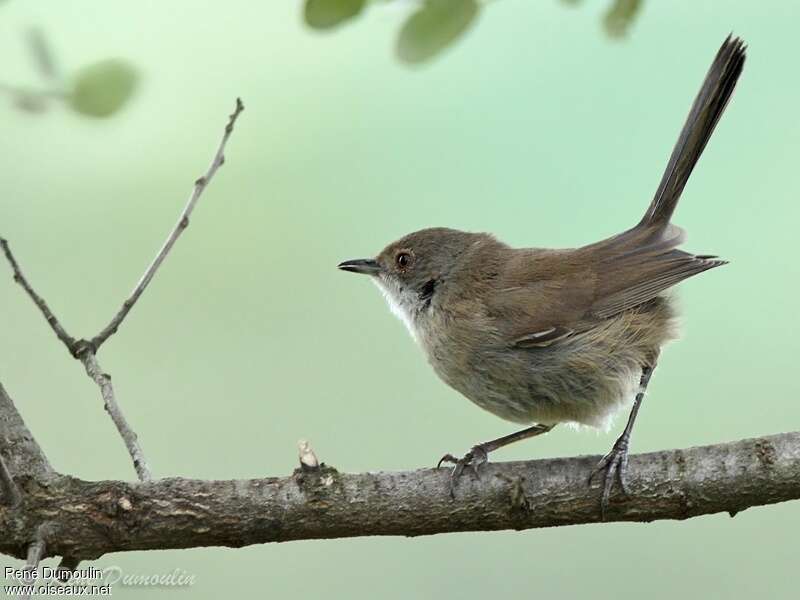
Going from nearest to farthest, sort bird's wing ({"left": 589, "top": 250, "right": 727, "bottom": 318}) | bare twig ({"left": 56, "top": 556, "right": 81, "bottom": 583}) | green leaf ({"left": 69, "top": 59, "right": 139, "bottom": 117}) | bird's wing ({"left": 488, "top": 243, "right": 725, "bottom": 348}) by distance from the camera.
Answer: green leaf ({"left": 69, "top": 59, "right": 139, "bottom": 117}), bare twig ({"left": 56, "top": 556, "right": 81, "bottom": 583}), bird's wing ({"left": 488, "top": 243, "right": 725, "bottom": 348}), bird's wing ({"left": 589, "top": 250, "right": 727, "bottom": 318})

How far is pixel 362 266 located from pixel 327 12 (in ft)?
8.84

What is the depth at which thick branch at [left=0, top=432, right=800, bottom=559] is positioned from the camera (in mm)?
2797

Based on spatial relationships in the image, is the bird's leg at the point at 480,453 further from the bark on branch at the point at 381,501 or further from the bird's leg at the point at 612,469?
the bird's leg at the point at 612,469

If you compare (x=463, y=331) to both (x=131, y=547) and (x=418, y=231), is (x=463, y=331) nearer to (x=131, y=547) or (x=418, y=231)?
(x=418, y=231)

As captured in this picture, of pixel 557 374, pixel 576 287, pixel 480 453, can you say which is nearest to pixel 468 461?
pixel 480 453

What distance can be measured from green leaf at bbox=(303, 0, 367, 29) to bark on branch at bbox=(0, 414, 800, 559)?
4.70 feet

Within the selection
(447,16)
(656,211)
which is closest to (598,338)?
(656,211)

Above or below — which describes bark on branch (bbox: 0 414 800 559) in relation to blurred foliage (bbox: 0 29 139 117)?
below

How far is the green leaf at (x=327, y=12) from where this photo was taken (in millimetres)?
2084

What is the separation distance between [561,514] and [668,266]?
4.73 ft

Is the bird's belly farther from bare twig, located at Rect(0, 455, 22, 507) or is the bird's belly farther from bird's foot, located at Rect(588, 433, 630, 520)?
bare twig, located at Rect(0, 455, 22, 507)

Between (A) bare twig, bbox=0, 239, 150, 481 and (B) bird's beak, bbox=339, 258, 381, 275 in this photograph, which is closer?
(A) bare twig, bbox=0, 239, 150, 481

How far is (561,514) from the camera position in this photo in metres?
3.12

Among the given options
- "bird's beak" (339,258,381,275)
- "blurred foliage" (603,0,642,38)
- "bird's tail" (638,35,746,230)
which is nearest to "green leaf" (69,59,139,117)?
"blurred foliage" (603,0,642,38)
